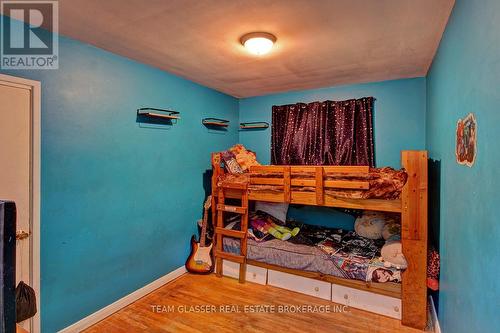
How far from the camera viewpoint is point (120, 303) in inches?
98.7

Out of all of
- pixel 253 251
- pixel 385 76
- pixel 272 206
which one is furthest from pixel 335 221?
pixel 385 76

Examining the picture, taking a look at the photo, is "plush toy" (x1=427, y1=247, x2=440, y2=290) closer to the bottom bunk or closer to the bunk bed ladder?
the bottom bunk

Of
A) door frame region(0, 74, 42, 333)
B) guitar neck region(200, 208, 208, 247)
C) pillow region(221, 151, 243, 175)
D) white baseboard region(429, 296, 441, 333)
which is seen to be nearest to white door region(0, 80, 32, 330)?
door frame region(0, 74, 42, 333)

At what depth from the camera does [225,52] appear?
94.3 inches

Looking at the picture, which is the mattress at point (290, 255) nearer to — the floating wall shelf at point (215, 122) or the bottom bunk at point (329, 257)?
the bottom bunk at point (329, 257)

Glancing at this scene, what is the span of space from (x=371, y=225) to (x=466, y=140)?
1.90 meters

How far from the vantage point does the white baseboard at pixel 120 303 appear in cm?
218

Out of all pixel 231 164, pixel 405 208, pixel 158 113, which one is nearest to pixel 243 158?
pixel 231 164

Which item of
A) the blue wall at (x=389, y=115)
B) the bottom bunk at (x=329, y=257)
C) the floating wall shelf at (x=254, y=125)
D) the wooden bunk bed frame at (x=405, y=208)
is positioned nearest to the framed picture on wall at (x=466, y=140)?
the wooden bunk bed frame at (x=405, y=208)

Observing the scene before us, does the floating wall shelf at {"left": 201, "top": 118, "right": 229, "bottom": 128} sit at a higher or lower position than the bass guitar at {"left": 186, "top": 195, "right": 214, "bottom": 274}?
higher

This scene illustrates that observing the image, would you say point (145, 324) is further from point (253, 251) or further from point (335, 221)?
point (335, 221)

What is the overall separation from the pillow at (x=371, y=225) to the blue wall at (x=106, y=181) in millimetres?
2144

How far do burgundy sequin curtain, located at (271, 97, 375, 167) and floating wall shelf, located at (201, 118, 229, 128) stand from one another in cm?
74

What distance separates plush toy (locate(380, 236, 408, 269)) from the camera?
227 centimetres
